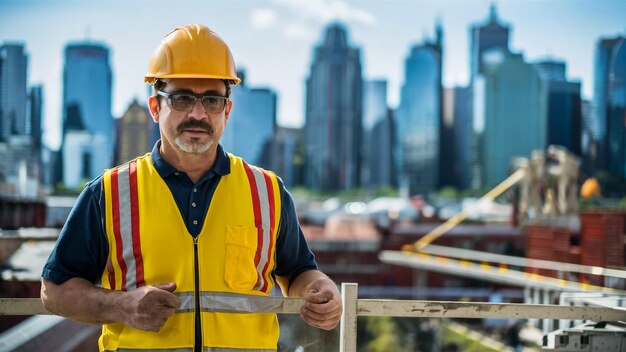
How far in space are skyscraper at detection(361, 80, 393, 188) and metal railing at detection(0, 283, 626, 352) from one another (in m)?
127

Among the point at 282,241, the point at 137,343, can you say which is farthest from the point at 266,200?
the point at 137,343

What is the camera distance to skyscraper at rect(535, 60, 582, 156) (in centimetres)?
11619

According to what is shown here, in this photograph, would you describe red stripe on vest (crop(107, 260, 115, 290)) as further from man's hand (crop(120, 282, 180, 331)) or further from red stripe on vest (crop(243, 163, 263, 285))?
red stripe on vest (crop(243, 163, 263, 285))

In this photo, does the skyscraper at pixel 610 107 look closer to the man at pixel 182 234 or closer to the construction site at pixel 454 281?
the construction site at pixel 454 281

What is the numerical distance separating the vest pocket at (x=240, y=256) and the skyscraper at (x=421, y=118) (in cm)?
12846

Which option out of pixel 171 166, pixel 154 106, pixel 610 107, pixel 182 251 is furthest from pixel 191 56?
pixel 610 107

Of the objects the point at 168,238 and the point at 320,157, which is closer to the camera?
the point at 168,238

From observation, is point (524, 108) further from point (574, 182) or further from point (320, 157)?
point (574, 182)

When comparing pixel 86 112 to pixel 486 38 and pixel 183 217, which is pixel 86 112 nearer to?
pixel 486 38

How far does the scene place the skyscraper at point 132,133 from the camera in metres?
87.9

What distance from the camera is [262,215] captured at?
2312 millimetres

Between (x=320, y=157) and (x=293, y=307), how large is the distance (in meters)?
123

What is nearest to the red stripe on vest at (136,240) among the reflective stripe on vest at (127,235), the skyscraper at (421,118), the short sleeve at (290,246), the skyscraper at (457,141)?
the reflective stripe on vest at (127,235)

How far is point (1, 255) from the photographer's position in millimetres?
17500
